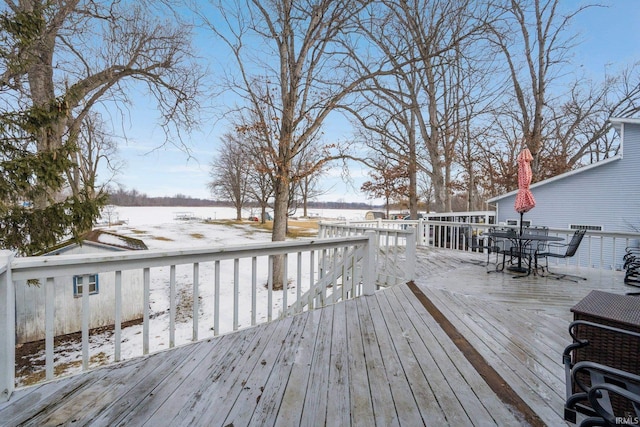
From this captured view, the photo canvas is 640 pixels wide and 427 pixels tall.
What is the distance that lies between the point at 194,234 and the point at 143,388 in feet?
63.6

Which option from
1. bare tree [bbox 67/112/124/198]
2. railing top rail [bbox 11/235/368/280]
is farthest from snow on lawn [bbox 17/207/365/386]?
bare tree [bbox 67/112/124/198]

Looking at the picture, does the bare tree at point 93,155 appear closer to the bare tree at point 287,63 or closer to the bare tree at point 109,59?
the bare tree at point 109,59

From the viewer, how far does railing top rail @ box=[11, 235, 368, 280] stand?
1.81 meters

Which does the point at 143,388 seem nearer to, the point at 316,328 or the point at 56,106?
the point at 316,328

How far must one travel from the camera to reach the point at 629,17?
10406 millimetres

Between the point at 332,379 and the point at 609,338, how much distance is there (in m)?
1.56

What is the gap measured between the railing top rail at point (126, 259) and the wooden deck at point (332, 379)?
72 centimetres

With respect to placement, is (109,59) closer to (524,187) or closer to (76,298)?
(76,298)

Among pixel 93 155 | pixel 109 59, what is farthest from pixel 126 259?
pixel 93 155

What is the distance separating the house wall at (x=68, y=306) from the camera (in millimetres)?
7848

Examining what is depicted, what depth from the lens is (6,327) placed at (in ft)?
5.51

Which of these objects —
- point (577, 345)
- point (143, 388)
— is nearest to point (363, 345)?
point (577, 345)

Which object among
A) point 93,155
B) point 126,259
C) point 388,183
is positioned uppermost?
point 93,155

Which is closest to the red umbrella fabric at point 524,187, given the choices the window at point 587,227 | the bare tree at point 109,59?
the window at point 587,227
